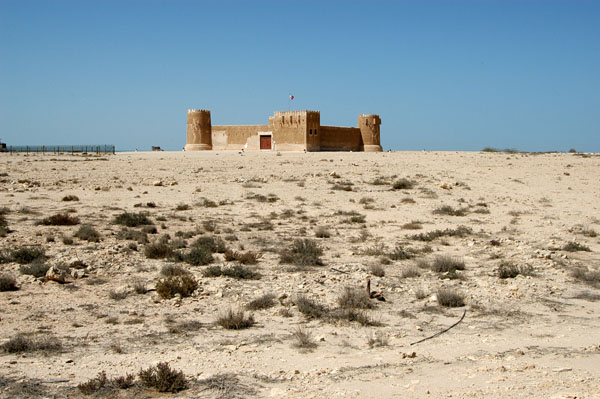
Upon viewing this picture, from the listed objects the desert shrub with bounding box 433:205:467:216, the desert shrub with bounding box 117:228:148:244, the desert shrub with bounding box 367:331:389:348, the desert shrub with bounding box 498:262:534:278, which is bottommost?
the desert shrub with bounding box 367:331:389:348

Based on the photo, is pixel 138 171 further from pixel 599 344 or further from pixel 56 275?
pixel 599 344

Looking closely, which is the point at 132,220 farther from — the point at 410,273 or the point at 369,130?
the point at 369,130

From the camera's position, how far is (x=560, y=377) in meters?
6.00

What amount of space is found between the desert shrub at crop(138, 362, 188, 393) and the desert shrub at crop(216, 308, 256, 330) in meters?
1.86

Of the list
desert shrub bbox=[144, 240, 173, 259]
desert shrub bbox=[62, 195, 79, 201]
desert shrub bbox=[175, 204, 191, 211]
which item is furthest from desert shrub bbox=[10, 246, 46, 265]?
desert shrub bbox=[62, 195, 79, 201]

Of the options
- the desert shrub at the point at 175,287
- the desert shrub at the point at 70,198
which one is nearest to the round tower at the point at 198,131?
the desert shrub at the point at 70,198

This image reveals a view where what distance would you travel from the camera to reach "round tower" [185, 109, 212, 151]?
53.0 meters

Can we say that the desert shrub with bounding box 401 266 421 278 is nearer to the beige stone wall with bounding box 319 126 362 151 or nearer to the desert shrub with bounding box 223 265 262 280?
the desert shrub with bounding box 223 265 262 280

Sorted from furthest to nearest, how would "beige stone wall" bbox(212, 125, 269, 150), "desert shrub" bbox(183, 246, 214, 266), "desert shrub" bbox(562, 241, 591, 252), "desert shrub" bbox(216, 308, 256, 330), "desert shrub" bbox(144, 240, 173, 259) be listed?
"beige stone wall" bbox(212, 125, 269, 150), "desert shrub" bbox(562, 241, 591, 252), "desert shrub" bbox(144, 240, 173, 259), "desert shrub" bbox(183, 246, 214, 266), "desert shrub" bbox(216, 308, 256, 330)

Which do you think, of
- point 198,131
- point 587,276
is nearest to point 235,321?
point 587,276

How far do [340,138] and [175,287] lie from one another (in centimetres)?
4286

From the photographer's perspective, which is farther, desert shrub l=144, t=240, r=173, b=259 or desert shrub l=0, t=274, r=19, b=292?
desert shrub l=144, t=240, r=173, b=259

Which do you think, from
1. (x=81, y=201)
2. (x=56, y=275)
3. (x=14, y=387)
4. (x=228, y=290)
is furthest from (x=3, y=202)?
(x=14, y=387)

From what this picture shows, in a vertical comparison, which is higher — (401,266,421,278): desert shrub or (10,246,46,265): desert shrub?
(10,246,46,265): desert shrub
